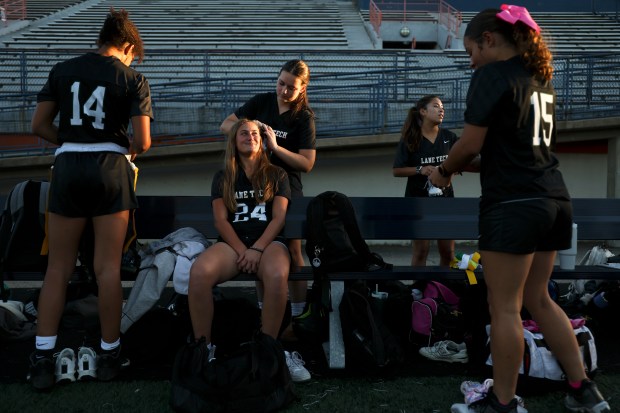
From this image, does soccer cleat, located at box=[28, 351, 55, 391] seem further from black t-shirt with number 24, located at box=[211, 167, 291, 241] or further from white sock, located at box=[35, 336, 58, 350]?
black t-shirt with number 24, located at box=[211, 167, 291, 241]

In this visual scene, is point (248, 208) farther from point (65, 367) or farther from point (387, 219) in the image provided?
point (65, 367)

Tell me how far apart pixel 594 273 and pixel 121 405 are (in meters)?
2.74

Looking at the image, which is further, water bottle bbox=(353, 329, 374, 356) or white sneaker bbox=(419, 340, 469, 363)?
white sneaker bbox=(419, 340, 469, 363)

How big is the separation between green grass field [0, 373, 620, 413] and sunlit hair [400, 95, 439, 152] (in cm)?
236

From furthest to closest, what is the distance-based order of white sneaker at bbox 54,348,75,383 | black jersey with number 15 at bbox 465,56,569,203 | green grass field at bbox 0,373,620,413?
white sneaker at bbox 54,348,75,383
green grass field at bbox 0,373,620,413
black jersey with number 15 at bbox 465,56,569,203

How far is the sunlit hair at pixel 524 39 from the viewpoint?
3.07 meters

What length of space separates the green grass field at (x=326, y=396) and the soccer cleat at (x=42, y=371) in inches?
2.0

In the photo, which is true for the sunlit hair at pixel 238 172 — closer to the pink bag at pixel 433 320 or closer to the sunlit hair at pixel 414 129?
the pink bag at pixel 433 320

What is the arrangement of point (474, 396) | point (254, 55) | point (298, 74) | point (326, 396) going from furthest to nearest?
1. point (254, 55)
2. point (298, 74)
3. point (326, 396)
4. point (474, 396)

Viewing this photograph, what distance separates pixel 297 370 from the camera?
3844 millimetres

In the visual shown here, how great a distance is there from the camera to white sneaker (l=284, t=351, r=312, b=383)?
382 cm

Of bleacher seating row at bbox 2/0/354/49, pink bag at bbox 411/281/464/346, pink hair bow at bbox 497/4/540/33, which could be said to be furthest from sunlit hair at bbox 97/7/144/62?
bleacher seating row at bbox 2/0/354/49

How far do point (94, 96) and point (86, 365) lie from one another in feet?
4.66

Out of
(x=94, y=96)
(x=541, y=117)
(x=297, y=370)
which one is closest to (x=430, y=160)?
(x=297, y=370)
